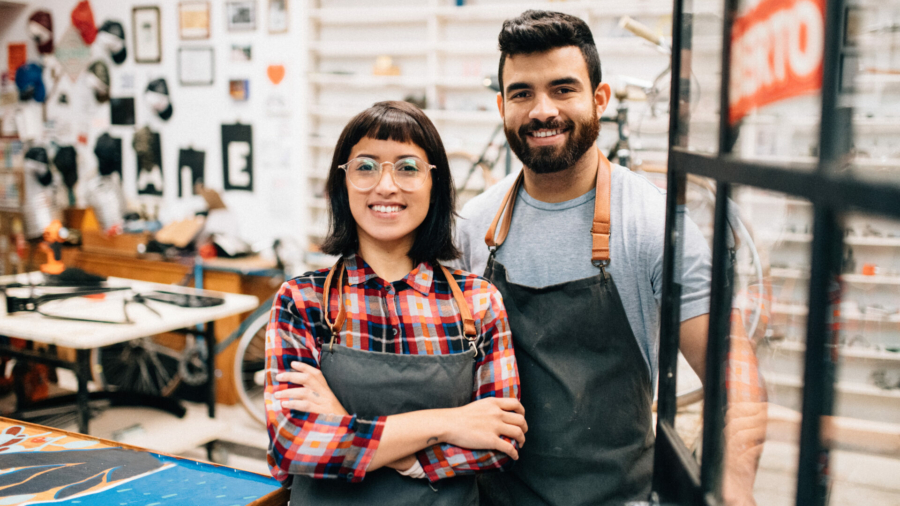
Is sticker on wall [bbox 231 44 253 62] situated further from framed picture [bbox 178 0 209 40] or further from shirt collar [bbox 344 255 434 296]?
shirt collar [bbox 344 255 434 296]

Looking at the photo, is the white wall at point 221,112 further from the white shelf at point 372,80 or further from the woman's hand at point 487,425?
the woman's hand at point 487,425

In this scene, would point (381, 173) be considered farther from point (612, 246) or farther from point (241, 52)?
point (241, 52)

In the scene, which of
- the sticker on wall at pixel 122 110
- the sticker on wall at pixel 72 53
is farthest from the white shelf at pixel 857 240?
the sticker on wall at pixel 72 53

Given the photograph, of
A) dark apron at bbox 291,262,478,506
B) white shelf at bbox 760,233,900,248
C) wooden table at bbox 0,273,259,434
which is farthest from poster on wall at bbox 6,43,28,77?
white shelf at bbox 760,233,900,248

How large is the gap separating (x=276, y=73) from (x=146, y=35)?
1316 millimetres

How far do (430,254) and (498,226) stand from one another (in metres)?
0.28

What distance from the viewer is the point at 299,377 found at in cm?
110

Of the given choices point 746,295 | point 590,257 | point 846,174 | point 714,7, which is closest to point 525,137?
point 590,257

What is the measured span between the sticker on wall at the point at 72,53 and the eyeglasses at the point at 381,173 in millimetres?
5226

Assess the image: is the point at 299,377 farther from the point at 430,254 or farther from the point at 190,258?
the point at 190,258

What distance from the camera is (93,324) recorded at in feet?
8.80

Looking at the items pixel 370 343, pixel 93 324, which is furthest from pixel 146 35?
pixel 370 343

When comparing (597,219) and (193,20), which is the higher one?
(193,20)

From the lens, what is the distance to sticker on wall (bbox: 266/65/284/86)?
4.68 m
